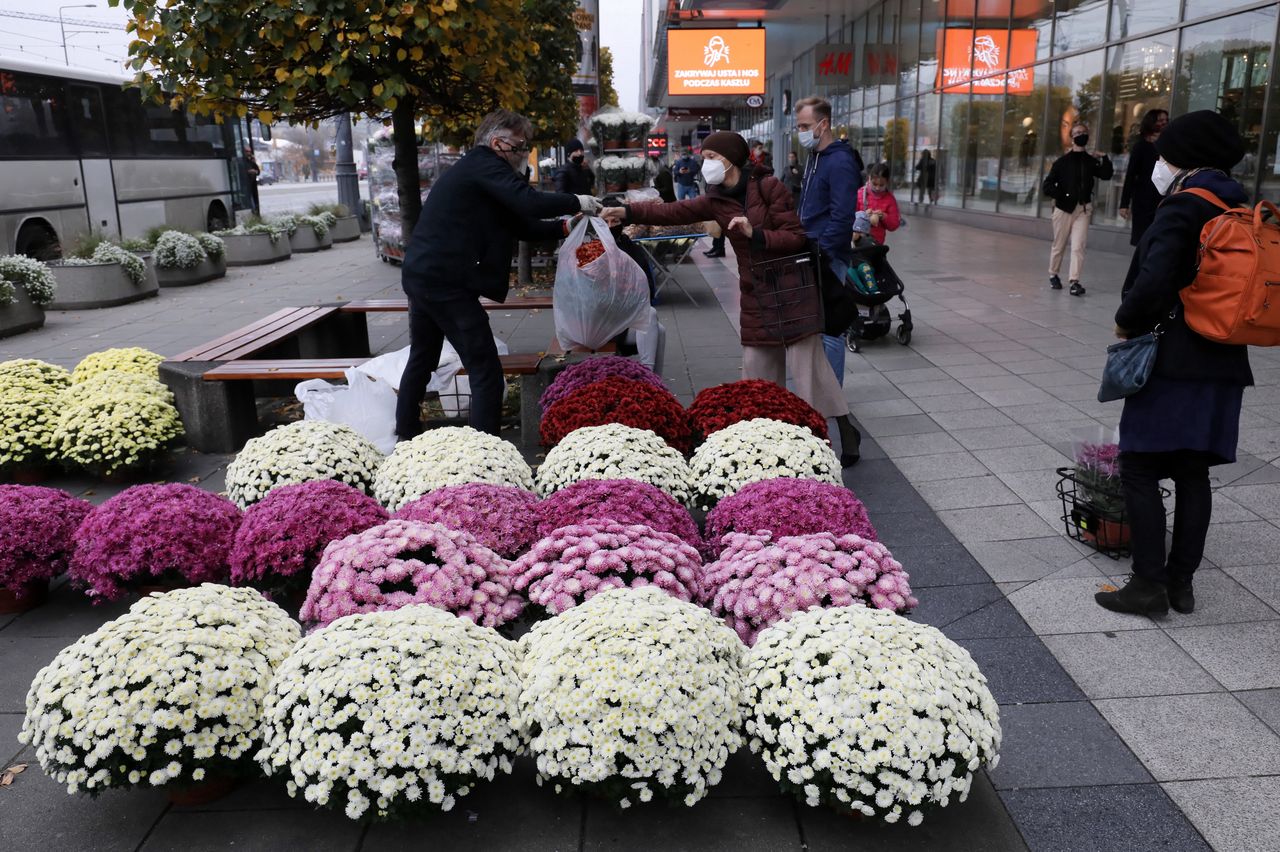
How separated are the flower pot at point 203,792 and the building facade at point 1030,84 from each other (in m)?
13.9

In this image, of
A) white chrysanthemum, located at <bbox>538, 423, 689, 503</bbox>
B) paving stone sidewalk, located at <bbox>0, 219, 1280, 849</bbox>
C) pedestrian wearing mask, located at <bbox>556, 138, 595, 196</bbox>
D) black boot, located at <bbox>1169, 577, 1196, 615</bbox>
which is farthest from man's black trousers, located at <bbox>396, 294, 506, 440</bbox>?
pedestrian wearing mask, located at <bbox>556, 138, 595, 196</bbox>

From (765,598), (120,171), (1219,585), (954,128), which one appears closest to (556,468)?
(765,598)

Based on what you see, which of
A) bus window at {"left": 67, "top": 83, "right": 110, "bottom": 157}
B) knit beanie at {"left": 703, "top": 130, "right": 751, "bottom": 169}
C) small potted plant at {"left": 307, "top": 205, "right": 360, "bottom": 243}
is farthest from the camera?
small potted plant at {"left": 307, "top": 205, "right": 360, "bottom": 243}

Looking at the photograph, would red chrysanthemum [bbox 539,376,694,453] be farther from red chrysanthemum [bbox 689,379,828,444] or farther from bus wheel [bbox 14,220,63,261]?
bus wheel [bbox 14,220,63,261]

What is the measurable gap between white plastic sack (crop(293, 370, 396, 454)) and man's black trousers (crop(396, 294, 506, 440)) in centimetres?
41

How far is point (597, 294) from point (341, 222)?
62.2 ft

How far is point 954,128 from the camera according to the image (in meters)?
25.1

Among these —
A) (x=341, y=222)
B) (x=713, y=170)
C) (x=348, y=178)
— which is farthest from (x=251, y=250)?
(x=713, y=170)

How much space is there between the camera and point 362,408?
639cm

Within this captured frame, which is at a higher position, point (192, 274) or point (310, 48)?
point (310, 48)

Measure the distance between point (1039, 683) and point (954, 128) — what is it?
78.6 feet

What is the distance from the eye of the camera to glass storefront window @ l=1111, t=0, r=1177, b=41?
15551 mm

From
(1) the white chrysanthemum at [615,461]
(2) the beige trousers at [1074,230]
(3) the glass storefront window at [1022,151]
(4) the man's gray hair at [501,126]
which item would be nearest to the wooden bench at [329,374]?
(4) the man's gray hair at [501,126]

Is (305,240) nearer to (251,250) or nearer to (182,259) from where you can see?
(251,250)
